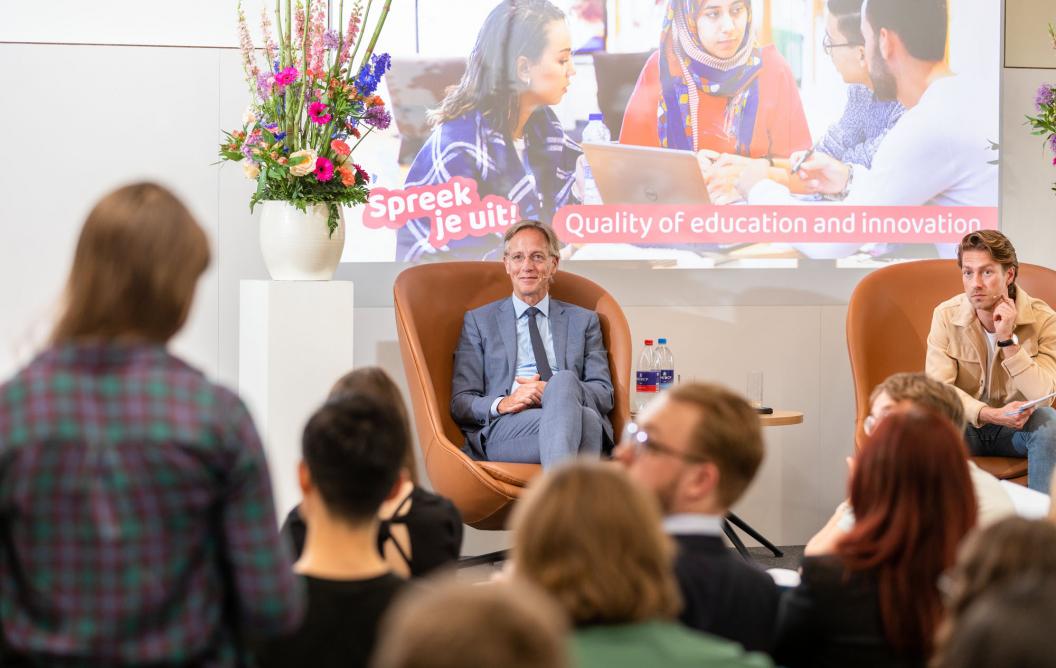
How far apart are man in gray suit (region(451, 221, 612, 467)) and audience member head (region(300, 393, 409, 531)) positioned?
2.21 m

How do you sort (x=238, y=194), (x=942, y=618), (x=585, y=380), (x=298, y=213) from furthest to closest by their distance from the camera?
(x=238, y=194) → (x=585, y=380) → (x=298, y=213) → (x=942, y=618)

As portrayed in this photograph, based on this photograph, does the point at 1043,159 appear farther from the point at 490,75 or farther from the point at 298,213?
the point at 298,213

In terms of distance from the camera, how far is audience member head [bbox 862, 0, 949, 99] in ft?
16.1

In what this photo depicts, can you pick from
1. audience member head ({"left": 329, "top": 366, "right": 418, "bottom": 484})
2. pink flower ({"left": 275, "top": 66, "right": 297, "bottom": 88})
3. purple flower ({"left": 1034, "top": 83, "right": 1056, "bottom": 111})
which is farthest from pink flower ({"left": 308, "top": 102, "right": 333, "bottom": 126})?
purple flower ({"left": 1034, "top": 83, "right": 1056, "bottom": 111})

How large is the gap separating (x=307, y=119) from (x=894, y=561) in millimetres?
2780

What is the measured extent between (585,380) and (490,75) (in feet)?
4.27

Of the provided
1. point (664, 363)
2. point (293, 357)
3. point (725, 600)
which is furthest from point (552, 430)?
point (725, 600)

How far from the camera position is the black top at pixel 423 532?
2273mm

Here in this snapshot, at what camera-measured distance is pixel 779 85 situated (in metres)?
4.83

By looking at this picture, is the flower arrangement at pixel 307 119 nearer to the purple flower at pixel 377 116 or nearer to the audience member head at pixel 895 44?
the purple flower at pixel 377 116

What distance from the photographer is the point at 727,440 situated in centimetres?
191

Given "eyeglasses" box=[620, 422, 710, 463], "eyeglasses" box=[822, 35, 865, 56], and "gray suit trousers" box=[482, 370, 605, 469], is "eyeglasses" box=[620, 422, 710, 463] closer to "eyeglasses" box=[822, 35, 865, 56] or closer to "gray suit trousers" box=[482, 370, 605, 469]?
"gray suit trousers" box=[482, 370, 605, 469]

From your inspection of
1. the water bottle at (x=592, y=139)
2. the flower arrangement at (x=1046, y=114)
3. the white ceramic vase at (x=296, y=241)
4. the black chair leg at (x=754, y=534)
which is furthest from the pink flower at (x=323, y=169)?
the flower arrangement at (x=1046, y=114)

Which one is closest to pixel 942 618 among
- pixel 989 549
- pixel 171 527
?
pixel 989 549
